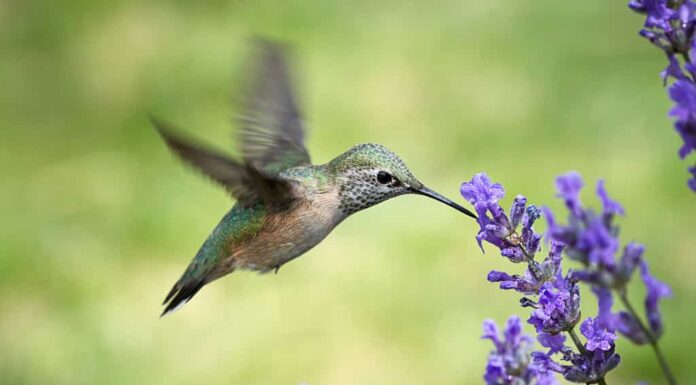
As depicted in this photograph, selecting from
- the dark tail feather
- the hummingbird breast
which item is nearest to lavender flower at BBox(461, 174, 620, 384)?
the hummingbird breast

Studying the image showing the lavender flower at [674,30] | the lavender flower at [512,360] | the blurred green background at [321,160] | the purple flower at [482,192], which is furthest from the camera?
the blurred green background at [321,160]

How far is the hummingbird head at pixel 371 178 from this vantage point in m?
2.32

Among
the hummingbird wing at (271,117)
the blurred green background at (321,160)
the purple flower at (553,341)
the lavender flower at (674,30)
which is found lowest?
the purple flower at (553,341)

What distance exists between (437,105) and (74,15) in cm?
251

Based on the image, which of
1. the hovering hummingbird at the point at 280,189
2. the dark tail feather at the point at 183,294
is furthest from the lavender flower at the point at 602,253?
the dark tail feather at the point at 183,294

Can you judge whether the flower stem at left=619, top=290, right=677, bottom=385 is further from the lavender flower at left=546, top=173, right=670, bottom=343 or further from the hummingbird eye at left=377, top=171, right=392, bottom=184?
the hummingbird eye at left=377, top=171, right=392, bottom=184

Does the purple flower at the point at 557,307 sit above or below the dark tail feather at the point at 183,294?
below

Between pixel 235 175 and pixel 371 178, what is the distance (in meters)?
0.40

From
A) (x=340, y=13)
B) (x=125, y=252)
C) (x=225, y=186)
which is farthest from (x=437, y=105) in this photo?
(x=225, y=186)

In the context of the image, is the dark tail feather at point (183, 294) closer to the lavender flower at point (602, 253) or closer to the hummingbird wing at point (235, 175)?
the hummingbird wing at point (235, 175)

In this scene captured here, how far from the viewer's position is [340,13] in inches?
251

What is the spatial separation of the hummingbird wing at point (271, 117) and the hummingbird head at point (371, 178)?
0.77 feet

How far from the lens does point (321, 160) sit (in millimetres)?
5121

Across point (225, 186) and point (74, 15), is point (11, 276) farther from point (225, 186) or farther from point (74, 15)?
point (225, 186)
